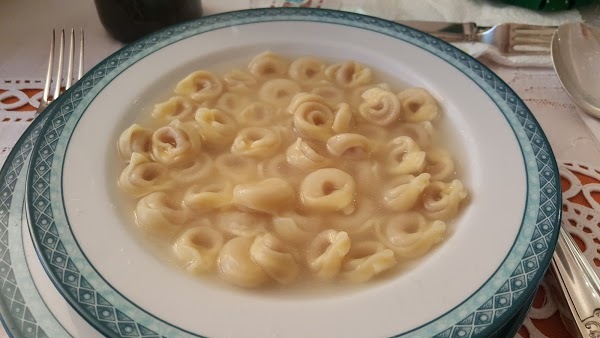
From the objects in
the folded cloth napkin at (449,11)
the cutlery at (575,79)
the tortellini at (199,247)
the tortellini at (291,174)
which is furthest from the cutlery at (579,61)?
the tortellini at (199,247)

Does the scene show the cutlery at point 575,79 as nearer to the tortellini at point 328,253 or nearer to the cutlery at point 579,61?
the cutlery at point 579,61

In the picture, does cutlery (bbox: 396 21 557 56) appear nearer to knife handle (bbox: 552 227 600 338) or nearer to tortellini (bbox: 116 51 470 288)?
tortellini (bbox: 116 51 470 288)

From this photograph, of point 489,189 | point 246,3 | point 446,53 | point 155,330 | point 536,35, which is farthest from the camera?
point 246,3

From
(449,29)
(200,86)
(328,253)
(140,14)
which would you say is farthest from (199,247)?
(449,29)

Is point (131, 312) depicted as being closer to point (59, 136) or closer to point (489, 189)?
point (59, 136)

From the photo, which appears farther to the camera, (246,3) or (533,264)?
(246,3)

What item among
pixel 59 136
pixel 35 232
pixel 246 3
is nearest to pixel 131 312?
pixel 35 232
